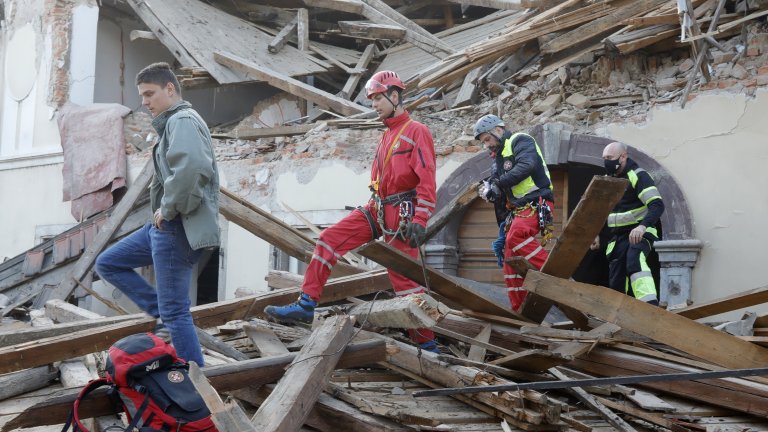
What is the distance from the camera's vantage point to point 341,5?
14.2 meters

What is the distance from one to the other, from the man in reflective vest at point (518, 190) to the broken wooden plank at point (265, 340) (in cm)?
186

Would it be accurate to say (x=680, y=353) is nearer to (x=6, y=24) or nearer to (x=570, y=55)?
(x=570, y=55)

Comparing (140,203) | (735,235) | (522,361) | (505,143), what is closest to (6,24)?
(140,203)

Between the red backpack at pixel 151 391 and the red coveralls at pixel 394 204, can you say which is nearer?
the red backpack at pixel 151 391

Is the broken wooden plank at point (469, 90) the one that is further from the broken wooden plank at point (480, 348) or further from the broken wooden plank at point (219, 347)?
the broken wooden plank at point (219, 347)

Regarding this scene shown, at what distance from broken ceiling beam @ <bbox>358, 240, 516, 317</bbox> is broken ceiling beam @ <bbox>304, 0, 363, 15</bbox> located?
9.78 metres

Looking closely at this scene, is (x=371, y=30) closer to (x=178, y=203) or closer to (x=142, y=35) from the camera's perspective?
(x=142, y=35)

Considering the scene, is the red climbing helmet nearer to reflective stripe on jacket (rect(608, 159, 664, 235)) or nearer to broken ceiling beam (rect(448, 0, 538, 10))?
reflective stripe on jacket (rect(608, 159, 664, 235))

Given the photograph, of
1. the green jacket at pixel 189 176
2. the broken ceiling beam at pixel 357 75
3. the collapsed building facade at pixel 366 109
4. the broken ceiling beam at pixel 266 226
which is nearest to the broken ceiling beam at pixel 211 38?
the collapsed building facade at pixel 366 109

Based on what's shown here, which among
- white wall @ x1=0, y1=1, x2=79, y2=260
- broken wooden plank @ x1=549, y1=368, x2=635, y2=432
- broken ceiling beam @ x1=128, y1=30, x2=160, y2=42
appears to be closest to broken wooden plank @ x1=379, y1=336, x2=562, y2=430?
broken wooden plank @ x1=549, y1=368, x2=635, y2=432

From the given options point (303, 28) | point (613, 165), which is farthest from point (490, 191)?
point (303, 28)

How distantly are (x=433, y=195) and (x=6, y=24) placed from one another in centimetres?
1317

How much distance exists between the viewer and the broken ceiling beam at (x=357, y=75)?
1362cm

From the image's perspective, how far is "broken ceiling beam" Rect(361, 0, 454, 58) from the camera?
13250 millimetres
